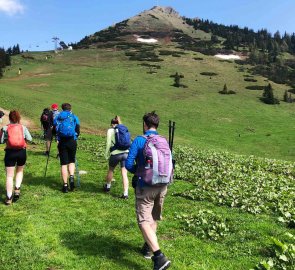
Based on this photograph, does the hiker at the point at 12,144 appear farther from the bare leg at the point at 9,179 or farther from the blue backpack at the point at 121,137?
the blue backpack at the point at 121,137

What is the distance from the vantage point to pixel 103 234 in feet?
36.4

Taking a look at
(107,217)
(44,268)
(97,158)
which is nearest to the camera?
(44,268)

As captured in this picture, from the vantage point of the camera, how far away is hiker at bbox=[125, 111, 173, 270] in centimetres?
865

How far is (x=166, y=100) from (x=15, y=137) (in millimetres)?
54378

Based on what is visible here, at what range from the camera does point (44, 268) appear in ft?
29.1

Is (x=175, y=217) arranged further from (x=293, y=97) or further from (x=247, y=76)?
(x=247, y=76)

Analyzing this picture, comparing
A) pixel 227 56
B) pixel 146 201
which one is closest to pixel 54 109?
pixel 146 201

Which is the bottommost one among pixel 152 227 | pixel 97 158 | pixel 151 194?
pixel 97 158

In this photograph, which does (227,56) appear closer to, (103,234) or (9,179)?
(9,179)

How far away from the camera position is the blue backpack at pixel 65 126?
1491 centimetres

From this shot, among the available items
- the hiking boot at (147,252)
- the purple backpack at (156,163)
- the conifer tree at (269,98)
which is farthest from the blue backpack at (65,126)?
the conifer tree at (269,98)

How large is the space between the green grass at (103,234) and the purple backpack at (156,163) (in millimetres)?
2145

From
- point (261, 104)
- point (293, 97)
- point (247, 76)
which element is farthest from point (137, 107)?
point (247, 76)

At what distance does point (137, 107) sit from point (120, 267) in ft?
171
